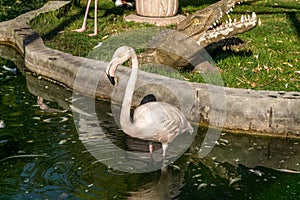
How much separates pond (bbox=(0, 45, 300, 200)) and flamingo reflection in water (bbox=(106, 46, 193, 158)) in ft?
1.10

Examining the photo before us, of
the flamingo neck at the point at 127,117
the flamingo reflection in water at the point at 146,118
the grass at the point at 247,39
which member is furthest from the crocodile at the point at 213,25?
the flamingo neck at the point at 127,117

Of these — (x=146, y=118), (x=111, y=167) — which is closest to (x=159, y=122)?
(x=146, y=118)

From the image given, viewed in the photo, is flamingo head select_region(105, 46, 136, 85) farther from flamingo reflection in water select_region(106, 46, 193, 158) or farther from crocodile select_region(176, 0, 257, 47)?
crocodile select_region(176, 0, 257, 47)

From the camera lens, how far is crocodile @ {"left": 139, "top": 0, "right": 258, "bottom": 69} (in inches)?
326

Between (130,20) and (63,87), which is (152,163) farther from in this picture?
(130,20)

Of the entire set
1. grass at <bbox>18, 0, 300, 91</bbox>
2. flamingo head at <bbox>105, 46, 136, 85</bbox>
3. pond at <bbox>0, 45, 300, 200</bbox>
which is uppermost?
flamingo head at <bbox>105, 46, 136, 85</bbox>

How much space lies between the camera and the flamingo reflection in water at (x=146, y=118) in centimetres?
581

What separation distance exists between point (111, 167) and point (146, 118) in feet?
1.94

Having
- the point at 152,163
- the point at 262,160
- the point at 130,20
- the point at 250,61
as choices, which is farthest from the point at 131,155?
the point at 130,20

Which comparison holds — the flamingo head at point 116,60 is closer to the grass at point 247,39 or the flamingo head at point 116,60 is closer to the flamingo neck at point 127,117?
the flamingo neck at point 127,117

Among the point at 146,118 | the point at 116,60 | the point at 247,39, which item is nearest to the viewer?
the point at 116,60

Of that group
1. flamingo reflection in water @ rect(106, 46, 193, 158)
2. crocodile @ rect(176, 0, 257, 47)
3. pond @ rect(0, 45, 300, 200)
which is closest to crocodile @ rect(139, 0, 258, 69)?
crocodile @ rect(176, 0, 257, 47)

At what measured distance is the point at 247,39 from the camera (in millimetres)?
9898

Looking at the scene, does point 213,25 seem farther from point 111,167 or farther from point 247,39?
point 111,167
